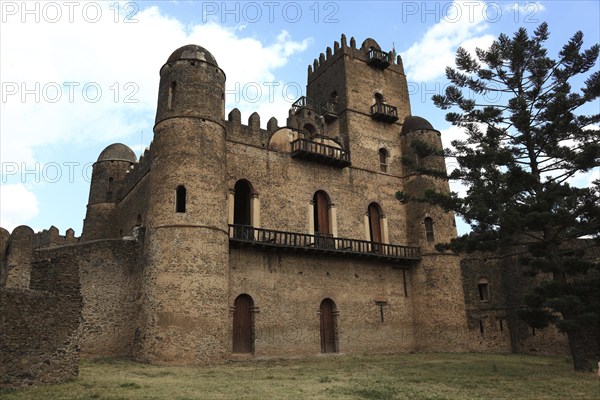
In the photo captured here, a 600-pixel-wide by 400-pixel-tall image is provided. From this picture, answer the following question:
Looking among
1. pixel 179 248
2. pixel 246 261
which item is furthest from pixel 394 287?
→ pixel 179 248

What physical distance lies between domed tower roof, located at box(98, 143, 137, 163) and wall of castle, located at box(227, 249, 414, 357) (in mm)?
11917

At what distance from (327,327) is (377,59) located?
589 inches

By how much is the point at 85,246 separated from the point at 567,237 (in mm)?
16752

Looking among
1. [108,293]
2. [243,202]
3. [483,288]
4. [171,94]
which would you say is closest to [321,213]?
[243,202]

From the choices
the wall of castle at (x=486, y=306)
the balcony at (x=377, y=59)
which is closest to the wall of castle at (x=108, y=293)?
the balcony at (x=377, y=59)

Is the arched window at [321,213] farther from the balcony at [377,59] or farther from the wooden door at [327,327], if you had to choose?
the balcony at [377,59]

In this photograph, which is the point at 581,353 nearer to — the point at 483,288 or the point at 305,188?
the point at 483,288

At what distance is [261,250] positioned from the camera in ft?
67.5

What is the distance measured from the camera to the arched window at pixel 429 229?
25375mm

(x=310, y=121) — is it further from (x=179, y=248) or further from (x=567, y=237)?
(x=567, y=237)

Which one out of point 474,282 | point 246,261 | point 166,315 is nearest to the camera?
point 166,315

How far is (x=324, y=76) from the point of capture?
2898 cm

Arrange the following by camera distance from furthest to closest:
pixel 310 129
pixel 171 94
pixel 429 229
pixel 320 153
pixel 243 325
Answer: pixel 429 229, pixel 310 129, pixel 320 153, pixel 171 94, pixel 243 325

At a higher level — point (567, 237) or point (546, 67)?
point (546, 67)
